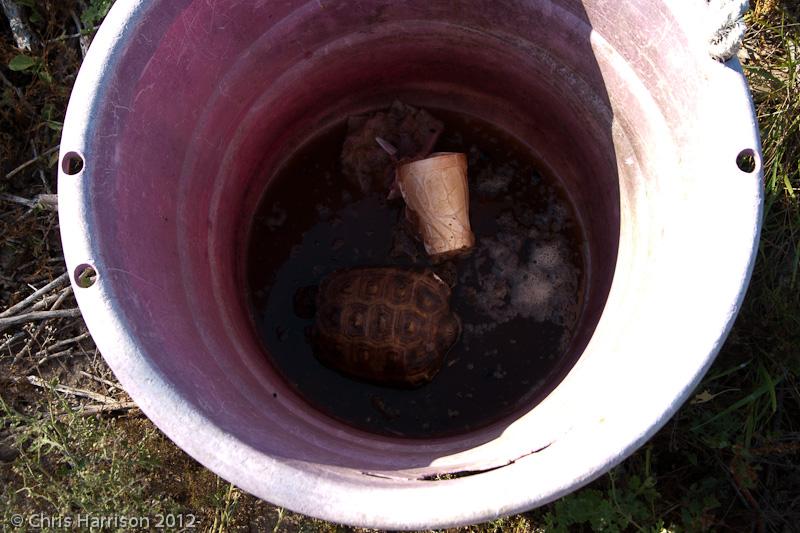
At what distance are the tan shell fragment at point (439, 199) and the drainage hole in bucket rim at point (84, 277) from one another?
2.90ft

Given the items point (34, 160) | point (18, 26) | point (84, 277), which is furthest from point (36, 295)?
point (84, 277)

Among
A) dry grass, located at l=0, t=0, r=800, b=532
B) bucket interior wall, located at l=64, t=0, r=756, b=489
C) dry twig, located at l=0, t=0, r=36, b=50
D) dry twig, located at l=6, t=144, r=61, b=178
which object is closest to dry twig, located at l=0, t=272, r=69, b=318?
dry grass, located at l=0, t=0, r=800, b=532

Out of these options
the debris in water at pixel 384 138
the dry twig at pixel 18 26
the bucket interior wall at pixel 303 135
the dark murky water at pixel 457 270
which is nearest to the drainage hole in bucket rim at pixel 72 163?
the bucket interior wall at pixel 303 135

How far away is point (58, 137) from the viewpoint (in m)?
2.04

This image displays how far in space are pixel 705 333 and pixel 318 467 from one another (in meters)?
0.72

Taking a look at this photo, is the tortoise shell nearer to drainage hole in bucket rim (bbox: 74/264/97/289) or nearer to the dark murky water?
the dark murky water

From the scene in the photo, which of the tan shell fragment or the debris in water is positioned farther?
the debris in water

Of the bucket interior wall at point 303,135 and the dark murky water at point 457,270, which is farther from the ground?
the bucket interior wall at point 303,135

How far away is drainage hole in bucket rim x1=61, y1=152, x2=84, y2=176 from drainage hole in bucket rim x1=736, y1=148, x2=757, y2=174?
1.21 meters

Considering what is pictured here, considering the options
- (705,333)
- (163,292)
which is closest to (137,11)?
(163,292)

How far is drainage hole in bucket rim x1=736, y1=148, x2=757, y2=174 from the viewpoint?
3.80 ft

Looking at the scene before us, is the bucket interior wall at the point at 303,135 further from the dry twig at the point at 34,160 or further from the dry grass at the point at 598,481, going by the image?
the dry twig at the point at 34,160

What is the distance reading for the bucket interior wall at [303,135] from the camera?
3.93 feet

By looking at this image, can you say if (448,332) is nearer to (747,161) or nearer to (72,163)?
(747,161)
